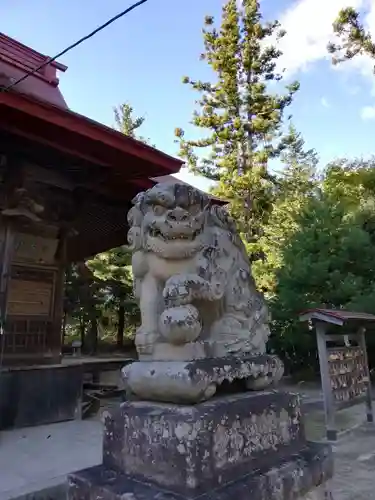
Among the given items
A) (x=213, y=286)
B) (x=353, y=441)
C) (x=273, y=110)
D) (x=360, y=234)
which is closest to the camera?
(x=213, y=286)

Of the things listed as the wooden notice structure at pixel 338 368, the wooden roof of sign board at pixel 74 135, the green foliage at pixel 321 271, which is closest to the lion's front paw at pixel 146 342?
the wooden roof of sign board at pixel 74 135

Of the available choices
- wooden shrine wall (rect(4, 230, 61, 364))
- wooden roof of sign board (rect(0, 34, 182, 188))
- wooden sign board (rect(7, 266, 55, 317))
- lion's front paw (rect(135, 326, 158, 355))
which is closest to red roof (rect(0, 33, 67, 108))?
wooden roof of sign board (rect(0, 34, 182, 188))

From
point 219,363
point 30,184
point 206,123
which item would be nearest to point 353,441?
point 219,363

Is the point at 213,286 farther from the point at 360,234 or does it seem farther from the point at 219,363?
the point at 360,234

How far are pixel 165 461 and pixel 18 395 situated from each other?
169 inches

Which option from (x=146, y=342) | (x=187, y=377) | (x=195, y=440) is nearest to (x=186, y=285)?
(x=146, y=342)

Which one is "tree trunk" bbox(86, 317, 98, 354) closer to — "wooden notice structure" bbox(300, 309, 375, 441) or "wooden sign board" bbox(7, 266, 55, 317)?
"wooden sign board" bbox(7, 266, 55, 317)

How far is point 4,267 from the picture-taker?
5289 millimetres

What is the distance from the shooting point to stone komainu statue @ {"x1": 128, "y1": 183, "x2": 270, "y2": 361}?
6.61ft

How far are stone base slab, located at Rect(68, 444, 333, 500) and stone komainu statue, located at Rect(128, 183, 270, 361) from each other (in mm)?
536

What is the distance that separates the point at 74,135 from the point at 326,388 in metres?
4.66

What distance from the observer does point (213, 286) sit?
2162 mm

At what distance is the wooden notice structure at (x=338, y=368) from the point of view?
5.98m

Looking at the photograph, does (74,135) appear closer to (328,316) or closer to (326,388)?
(328,316)
